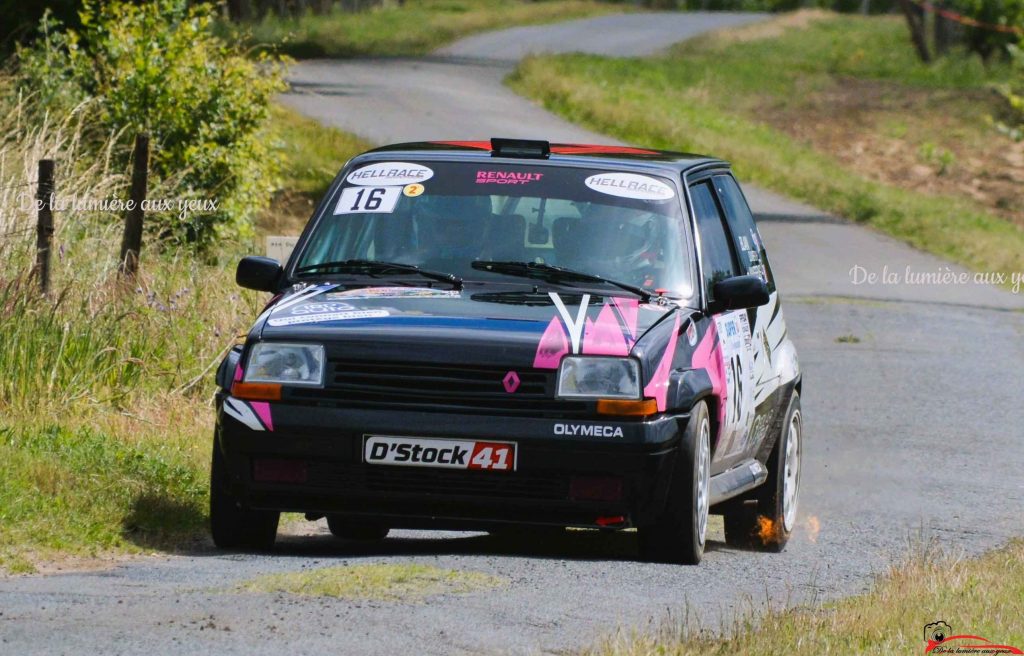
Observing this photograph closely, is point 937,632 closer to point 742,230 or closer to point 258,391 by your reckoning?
point 258,391

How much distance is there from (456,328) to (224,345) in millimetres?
5525

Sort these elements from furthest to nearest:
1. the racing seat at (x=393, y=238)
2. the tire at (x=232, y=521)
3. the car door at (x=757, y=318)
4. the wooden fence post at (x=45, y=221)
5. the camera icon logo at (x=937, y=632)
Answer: the wooden fence post at (x=45, y=221), the car door at (x=757, y=318), the racing seat at (x=393, y=238), the tire at (x=232, y=521), the camera icon logo at (x=937, y=632)

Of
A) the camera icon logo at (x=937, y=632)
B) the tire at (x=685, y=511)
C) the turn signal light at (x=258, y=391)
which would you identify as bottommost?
the tire at (x=685, y=511)

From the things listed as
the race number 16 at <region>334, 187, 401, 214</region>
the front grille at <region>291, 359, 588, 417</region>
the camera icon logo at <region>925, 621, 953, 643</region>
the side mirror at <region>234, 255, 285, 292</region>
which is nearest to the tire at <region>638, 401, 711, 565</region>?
the front grille at <region>291, 359, 588, 417</region>

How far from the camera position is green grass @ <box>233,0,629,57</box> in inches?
1777

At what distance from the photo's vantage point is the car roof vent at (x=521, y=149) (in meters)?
7.93

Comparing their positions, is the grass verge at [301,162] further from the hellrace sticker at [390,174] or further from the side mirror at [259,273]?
the side mirror at [259,273]

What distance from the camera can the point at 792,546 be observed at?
8.78m

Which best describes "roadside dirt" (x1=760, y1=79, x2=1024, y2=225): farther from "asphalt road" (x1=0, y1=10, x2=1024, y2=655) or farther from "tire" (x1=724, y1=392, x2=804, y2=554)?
"tire" (x1=724, y1=392, x2=804, y2=554)

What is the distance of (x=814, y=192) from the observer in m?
30.8

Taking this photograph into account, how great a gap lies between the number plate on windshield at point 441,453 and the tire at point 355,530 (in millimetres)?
1452

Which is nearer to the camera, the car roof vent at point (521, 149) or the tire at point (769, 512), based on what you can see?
the car roof vent at point (521, 149)

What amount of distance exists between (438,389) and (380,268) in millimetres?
995

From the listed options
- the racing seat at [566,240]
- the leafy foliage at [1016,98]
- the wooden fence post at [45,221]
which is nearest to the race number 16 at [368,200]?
the racing seat at [566,240]
